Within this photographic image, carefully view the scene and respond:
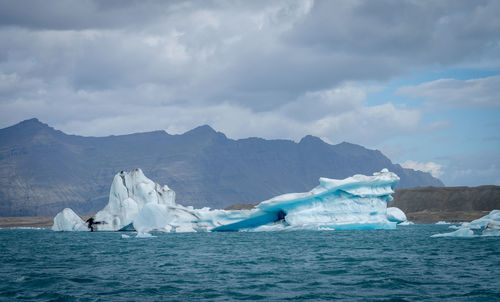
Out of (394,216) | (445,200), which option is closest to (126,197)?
(394,216)

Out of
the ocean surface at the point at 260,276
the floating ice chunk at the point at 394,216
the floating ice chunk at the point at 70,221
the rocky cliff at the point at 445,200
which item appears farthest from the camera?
the rocky cliff at the point at 445,200

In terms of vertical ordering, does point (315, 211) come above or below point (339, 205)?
below

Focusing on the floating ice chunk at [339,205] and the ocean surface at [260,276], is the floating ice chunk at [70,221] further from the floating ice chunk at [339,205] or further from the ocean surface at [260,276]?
the ocean surface at [260,276]

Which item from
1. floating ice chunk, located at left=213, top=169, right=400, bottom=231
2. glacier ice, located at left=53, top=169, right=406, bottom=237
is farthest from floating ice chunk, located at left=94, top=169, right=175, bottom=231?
floating ice chunk, located at left=213, top=169, right=400, bottom=231

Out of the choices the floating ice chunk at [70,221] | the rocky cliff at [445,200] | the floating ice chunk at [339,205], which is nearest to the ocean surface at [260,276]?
the floating ice chunk at [339,205]

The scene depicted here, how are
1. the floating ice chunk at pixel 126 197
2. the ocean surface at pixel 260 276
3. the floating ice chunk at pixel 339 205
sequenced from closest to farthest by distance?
the ocean surface at pixel 260 276
the floating ice chunk at pixel 339 205
the floating ice chunk at pixel 126 197

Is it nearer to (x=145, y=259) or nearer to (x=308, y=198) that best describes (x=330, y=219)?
(x=308, y=198)

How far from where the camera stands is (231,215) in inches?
1925

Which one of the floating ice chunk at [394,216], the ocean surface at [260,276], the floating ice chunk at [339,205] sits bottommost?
the ocean surface at [260,276]

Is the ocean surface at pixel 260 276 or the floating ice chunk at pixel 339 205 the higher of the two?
the floating ice chunk at pixel 339 205

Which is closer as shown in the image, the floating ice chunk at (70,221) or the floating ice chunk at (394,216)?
the floating ice chunk at (70,221)

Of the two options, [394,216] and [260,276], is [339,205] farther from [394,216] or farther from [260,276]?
[260,276]

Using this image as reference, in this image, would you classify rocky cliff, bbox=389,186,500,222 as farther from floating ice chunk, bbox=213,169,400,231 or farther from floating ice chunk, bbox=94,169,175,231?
floating ice chunk, bbox=94,169,175,231

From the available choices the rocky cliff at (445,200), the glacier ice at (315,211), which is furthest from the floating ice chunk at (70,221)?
the rocky cliff at (445,200)
